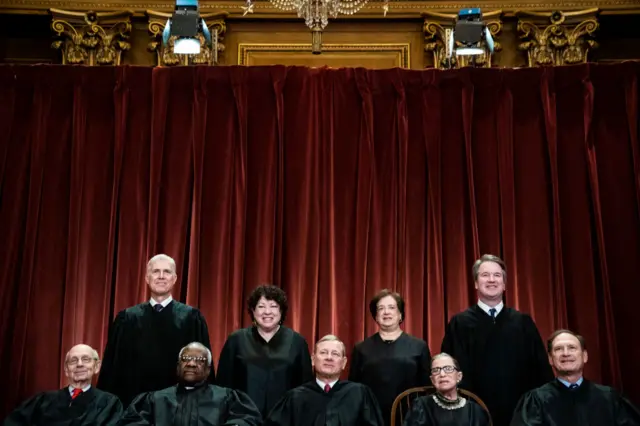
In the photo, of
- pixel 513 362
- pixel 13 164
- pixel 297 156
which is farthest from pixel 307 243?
pixel 13 164

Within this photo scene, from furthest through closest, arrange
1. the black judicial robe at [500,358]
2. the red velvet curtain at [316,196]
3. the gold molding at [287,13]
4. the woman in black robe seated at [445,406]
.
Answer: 1. the gold molding at [287,13]
2. the red velvet curtain at [316,196]
3. the black judicial robe at [500,358]
4. the woman in black robe seated at [445,406]

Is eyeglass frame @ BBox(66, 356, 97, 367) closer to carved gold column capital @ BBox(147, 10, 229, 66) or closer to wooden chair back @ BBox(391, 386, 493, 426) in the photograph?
wooden chair back @ BBox(391, 386, 493, 426)

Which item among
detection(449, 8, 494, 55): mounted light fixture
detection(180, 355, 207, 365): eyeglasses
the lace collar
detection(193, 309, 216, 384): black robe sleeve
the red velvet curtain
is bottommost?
the lace collar

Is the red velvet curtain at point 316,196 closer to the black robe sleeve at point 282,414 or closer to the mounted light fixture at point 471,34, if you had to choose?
the mounted light fixture at point 471,34

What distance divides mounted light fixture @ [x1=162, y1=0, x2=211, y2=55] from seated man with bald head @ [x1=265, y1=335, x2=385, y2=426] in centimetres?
249

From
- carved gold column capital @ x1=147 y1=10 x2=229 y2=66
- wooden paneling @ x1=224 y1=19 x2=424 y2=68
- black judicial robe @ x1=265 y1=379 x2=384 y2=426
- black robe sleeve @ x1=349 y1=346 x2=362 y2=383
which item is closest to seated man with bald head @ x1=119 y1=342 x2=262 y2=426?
black judicial robe @ x1=265 y1=379 x2=384 y2=426

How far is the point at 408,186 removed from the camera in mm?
5453

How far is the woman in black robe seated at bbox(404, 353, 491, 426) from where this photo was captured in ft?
13.3

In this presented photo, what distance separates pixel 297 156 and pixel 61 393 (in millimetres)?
2126

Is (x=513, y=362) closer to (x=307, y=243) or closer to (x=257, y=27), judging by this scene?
(x=307, y=243)

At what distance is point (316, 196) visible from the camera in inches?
213

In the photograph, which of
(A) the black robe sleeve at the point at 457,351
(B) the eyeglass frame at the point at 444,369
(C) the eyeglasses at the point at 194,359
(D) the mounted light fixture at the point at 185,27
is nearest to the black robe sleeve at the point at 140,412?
(C) the eyeglasses at the point at 194,359

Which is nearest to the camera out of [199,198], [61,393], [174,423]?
[174,423]

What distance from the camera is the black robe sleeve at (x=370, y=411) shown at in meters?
4.19
